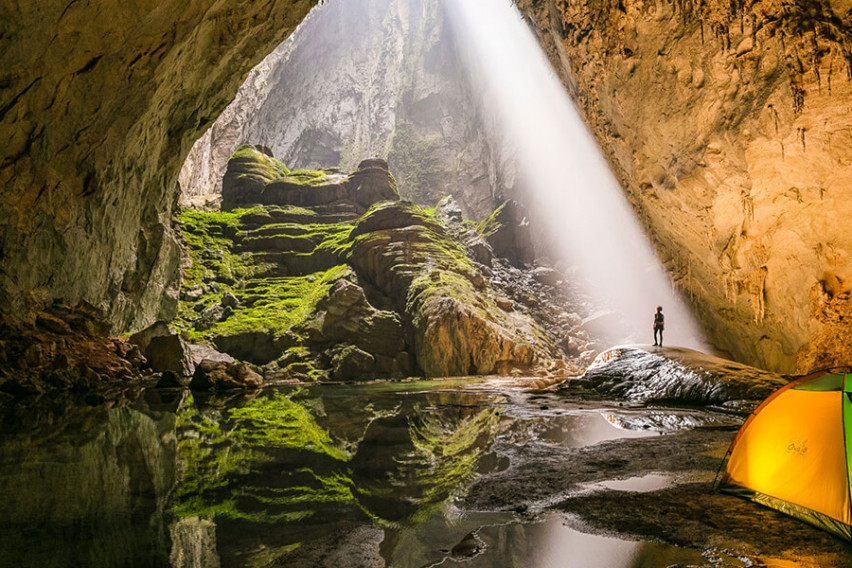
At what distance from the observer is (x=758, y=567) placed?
2803 mm

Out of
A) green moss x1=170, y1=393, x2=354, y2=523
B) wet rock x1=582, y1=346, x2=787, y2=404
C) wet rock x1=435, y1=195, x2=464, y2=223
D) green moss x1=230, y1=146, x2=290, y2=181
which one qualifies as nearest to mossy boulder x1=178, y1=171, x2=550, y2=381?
green moss x1=230, y1=146, x2=290, y2=181

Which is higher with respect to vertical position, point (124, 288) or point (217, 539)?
point (124, 288)

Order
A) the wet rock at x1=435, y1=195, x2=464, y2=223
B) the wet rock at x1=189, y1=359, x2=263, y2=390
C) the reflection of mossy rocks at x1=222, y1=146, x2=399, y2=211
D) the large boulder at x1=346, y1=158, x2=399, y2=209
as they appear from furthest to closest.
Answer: the wet rock at x1=435, y1=195, x2=464, y2=223, the reflection of mossy rocks at x1=222, y1=146, x2=399, y2=211, the large boulder at x1=346, y1=158, x2=399, y2=209, the wet rock at x1=189, y1=359, x2=263, y2=390

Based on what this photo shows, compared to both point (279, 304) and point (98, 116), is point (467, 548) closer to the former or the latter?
point (98, 116)

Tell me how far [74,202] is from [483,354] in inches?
Result: 897

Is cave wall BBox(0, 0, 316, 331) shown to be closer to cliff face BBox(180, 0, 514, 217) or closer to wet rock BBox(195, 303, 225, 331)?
wet rock BBox(195, 303, 225, 331)

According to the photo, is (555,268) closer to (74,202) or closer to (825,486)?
(74,202)

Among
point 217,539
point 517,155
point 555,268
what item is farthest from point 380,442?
point 517,155

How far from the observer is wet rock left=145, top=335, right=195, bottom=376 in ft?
61.8

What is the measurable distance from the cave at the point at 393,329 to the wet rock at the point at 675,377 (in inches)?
3.4

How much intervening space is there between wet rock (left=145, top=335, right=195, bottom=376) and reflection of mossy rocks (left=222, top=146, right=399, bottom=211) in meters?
31.9

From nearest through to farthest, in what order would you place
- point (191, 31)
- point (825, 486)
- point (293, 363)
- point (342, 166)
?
point (825, 486) → point (191, 31) → point (293, 363) → point (342, 166)

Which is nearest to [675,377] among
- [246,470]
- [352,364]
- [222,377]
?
[246,470]

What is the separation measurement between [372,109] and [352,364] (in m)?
54.3
